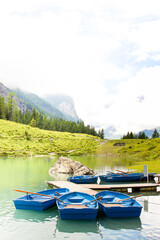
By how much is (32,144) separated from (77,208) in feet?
390

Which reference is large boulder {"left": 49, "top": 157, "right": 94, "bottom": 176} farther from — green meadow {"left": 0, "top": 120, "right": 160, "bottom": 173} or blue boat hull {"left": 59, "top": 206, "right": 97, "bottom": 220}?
green meadow {"left": 0, "top": 120, "right": 160, "bottom": 173}

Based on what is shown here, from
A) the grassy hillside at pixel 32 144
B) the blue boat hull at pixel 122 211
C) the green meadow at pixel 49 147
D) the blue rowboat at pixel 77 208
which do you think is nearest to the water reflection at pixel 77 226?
the blue rowboat at pixel 77 208

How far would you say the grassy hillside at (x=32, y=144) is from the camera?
120 meters

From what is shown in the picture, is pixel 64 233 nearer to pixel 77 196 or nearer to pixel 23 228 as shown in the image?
pixel 23 228

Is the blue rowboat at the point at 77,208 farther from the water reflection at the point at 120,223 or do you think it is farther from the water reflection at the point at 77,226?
the water reflection at the point at 120,223

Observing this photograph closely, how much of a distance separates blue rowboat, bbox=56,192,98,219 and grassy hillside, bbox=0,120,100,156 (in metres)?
90.9

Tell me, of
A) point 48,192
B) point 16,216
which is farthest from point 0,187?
point 16,216

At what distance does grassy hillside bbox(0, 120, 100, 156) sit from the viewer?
120m

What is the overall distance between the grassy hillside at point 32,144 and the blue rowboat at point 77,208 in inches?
3580

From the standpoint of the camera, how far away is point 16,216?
2227 centimetres

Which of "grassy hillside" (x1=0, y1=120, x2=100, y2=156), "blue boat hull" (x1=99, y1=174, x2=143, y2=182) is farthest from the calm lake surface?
"grassy hillside" (x1=0, y1=120, x2=100, y2=156)

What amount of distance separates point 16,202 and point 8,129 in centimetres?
13652

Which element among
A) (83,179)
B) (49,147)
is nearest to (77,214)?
(83,179)

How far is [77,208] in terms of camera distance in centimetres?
2080
